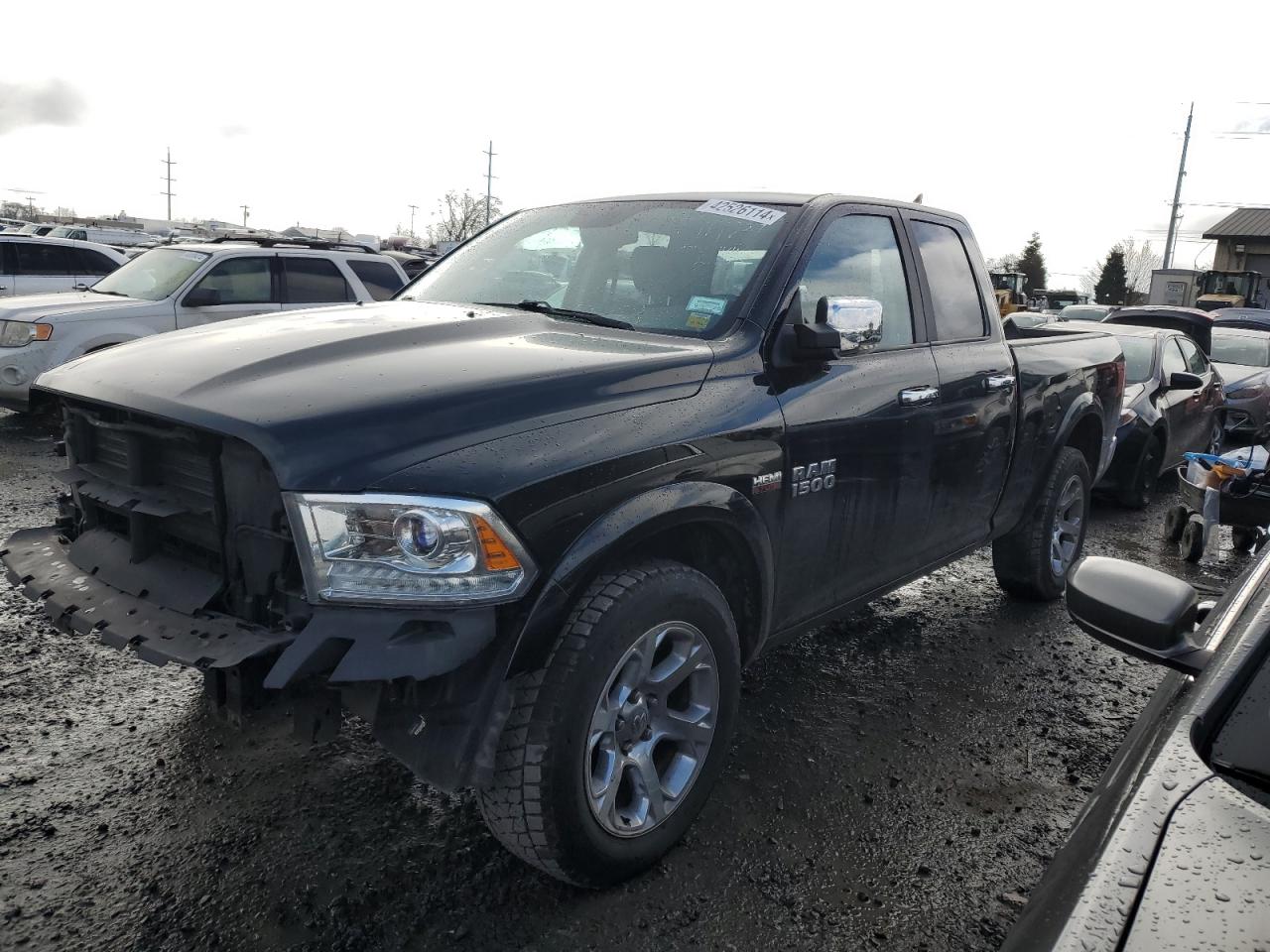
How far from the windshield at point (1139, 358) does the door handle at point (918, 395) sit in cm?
534

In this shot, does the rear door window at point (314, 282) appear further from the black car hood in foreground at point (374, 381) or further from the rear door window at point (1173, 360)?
the rear door window at point (1173, 360)

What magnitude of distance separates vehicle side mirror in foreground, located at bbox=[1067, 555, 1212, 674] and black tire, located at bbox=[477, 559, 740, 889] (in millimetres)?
1013

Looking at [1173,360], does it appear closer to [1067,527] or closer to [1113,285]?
[1067,527]

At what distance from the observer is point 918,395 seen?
361 cm

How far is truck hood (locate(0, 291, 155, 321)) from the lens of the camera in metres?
8.59

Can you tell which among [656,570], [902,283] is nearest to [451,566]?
[656,570]

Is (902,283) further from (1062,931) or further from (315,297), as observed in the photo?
(315,297)

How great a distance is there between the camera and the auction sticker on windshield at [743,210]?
11.0ft

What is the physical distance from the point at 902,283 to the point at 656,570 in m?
1.98

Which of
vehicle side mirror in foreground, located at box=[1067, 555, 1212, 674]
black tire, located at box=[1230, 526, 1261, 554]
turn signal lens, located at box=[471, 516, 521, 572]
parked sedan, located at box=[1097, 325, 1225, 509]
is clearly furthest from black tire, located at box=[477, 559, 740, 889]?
parked sedan, located at box=[1097, 325, 1225, 509]

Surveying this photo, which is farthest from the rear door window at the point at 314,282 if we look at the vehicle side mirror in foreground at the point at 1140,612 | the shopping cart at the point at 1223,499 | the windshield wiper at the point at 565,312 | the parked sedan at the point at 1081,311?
the parked sedan at the point at 1081,311

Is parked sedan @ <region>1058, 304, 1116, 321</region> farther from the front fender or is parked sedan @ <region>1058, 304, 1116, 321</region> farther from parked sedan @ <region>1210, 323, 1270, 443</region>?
the front fender

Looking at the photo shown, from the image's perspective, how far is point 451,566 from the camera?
2129 mm

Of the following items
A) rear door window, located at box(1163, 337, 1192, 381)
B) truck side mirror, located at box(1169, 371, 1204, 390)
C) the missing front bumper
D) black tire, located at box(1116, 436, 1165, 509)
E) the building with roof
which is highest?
the building with roof
